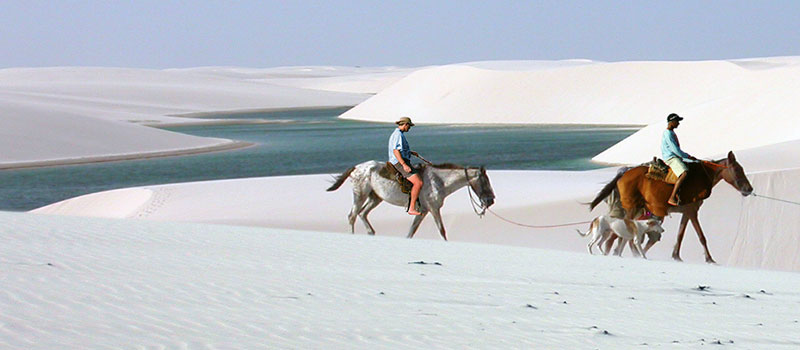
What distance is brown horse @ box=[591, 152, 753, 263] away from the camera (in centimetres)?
1335

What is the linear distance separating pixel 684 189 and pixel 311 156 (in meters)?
32.8

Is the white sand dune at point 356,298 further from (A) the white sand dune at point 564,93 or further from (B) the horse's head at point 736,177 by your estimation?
(A) the white sand dune at point 564,93

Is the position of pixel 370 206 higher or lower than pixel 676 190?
lower

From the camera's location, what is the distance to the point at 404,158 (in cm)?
1324

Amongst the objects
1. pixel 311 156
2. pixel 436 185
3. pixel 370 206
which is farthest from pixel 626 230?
pixel 311 156

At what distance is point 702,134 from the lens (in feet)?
125

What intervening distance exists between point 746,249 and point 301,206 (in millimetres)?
7901

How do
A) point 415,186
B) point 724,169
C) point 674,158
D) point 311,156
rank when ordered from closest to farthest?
point 674,158
point 724,169
point 415,186
point 311,156

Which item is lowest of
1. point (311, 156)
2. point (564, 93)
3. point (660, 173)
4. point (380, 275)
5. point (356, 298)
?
point (311, 156)

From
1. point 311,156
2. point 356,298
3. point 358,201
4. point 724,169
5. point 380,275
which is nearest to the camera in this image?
point 356,298

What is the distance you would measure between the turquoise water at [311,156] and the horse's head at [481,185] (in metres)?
15.9

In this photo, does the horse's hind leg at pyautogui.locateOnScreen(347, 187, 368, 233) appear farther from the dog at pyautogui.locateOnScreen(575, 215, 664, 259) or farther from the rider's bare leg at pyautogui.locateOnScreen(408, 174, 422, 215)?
the dog at pyautogui.locateOnScreen(575, 215, 664, 259)

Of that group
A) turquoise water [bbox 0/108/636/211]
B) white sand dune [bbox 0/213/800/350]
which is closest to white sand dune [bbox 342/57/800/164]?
turquoise water [bbox 0/108/636/211]

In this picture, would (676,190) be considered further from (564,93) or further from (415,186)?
(564,93)
